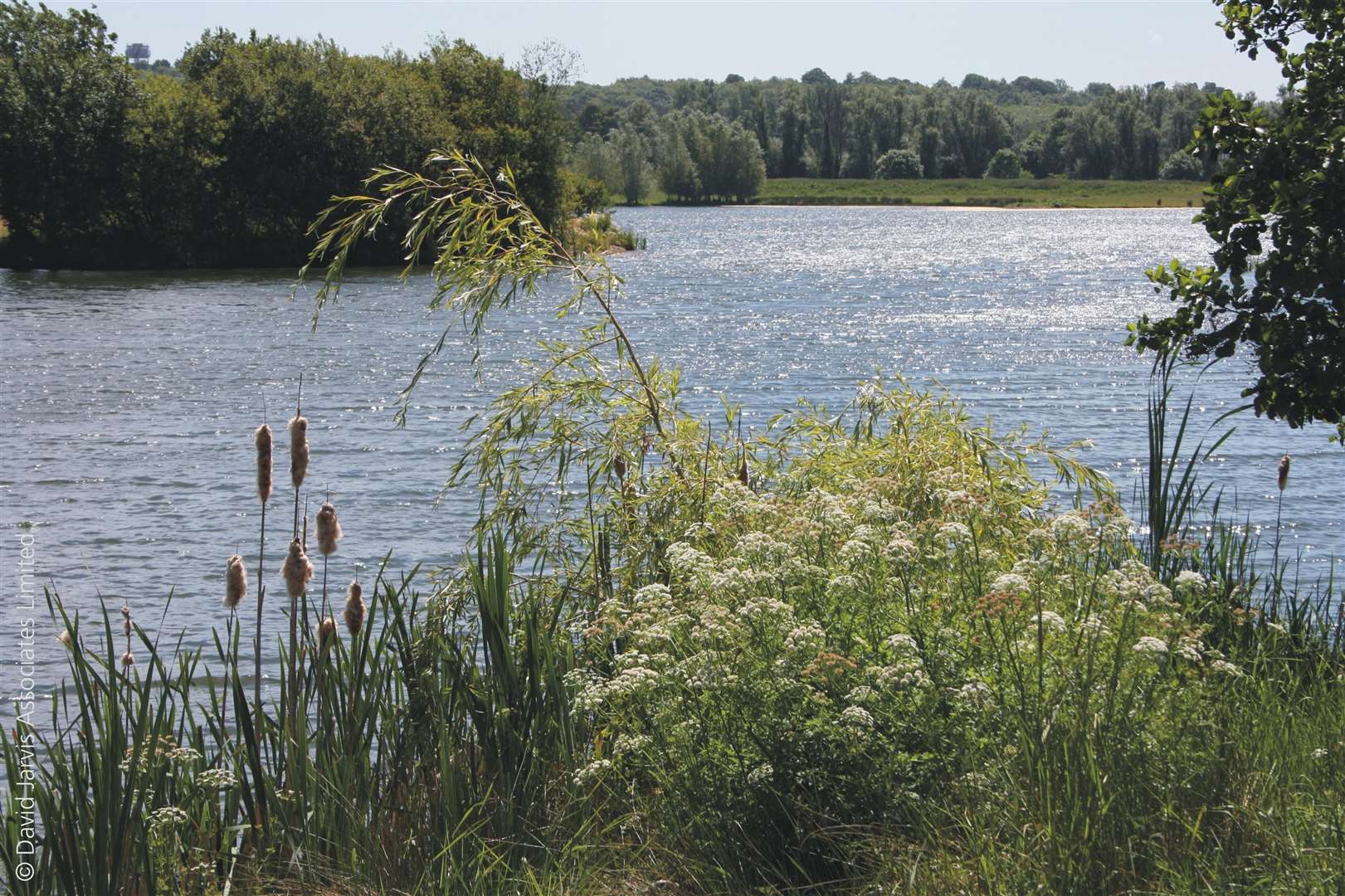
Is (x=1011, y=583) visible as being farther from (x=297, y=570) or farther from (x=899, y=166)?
(x=899, y=166)

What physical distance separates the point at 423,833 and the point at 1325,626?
4.67 m

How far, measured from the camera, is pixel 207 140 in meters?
59.2

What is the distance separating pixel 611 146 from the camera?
149375mm

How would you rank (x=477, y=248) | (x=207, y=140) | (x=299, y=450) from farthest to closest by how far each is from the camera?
1. (x=207, y=140)
2. (x=477, y=248)
3. (x=299, y=450)

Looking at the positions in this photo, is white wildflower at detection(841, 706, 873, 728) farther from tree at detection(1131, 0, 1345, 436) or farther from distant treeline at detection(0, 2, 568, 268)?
distant treeline at detection(0, 2, 568, 268)

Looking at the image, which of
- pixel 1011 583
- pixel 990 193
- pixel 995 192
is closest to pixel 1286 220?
pixel 1011 583

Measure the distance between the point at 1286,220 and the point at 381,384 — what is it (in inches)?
934

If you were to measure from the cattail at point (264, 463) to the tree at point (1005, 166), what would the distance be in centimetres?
19155

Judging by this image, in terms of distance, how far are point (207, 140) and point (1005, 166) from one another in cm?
14989

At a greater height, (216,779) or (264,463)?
(264,463)

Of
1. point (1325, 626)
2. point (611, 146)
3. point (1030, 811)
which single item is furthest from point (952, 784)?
point (611, 146)

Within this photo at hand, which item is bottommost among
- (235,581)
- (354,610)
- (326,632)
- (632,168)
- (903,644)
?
(326,632)

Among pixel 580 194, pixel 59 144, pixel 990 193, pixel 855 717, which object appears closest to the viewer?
pixel 855 717

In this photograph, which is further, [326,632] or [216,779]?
[326,632]
